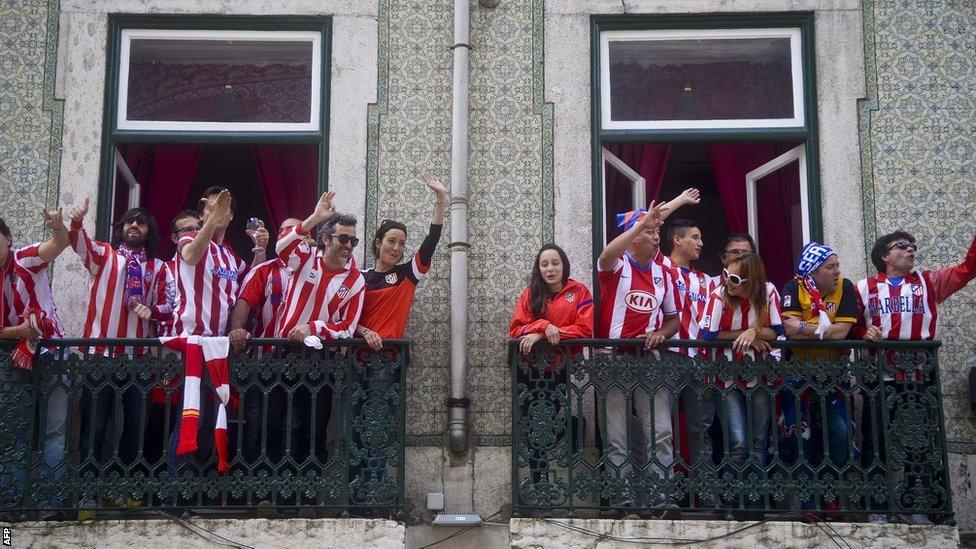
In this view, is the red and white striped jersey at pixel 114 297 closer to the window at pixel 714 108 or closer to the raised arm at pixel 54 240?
the raised arm at pixel 54 240

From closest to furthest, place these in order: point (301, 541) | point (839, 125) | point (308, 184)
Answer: point (301, 541), point (839, 125), point (308, 184)

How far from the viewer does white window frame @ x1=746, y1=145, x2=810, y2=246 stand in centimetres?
859

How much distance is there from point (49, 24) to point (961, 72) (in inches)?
221

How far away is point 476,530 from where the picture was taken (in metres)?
7.66

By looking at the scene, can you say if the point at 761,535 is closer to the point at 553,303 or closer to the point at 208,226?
the point at 553,303

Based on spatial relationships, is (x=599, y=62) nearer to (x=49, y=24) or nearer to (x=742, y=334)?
(x=742, y=334)

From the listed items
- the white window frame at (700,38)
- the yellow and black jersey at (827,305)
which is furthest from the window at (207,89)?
the yellow and black jersey at (827,305)

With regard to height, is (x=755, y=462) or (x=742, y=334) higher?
(x=742, y=334)

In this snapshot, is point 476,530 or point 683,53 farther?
point 683,53

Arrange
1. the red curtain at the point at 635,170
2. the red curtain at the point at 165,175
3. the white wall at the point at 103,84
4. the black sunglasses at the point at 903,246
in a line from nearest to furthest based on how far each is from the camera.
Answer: the black sunglasses at the point at 903,246 < the white wall at the point at 103,84 < the red curtain at the point at 635,170 < the red curtain at the point at 165,175

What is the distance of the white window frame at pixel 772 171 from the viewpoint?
8594 millimetres

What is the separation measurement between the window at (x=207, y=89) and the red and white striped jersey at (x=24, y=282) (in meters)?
0.85

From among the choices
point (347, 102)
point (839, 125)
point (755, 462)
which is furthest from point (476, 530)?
point (839, 125)

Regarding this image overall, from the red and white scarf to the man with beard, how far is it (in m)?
0.33
